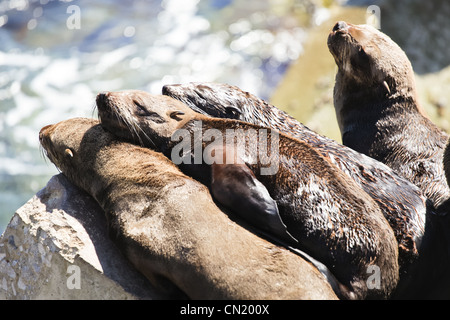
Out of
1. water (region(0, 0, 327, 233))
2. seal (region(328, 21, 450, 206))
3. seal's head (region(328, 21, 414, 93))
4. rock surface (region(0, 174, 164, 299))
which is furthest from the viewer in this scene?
water (region(0, 0, 327, 233))

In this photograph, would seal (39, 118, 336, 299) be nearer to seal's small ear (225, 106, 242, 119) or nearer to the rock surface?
the rock surface

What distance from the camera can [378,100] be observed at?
710cm

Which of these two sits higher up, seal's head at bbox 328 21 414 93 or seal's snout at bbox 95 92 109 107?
seal's head at bbox 328 21 414 93

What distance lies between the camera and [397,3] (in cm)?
1357

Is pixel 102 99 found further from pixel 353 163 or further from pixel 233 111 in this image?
pixel 353 163

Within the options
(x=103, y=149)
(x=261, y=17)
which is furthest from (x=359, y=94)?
(x=261, y=17)

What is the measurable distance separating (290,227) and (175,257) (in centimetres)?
94

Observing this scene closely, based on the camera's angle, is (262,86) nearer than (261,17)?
Yes

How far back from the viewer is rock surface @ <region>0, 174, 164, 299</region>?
4617 millimetres

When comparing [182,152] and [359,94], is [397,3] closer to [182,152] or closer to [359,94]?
[359,94]

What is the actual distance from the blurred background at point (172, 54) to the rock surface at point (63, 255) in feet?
19.9

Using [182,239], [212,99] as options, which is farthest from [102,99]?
[182,239]

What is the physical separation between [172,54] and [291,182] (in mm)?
11165

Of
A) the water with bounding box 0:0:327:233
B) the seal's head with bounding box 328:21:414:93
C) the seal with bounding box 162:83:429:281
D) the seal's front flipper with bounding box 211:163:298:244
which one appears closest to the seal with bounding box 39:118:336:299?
the seal's front flipper with bounding box 211:163:298:244
